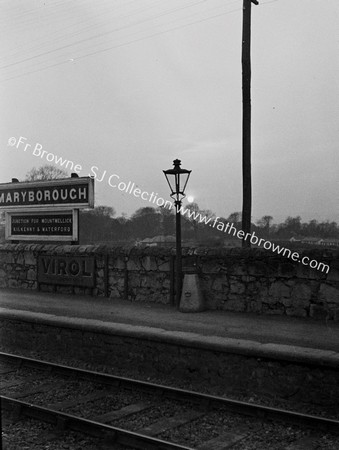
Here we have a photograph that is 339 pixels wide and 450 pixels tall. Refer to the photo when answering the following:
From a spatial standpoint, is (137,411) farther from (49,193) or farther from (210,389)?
(49,193)

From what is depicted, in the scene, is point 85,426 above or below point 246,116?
below

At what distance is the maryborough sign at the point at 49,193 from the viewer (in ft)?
48.5

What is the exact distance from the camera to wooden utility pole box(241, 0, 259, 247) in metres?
14.6

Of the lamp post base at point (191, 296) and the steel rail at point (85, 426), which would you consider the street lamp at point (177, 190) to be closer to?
the lamp post base at point (191, 296)

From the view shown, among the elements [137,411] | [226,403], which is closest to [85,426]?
[137,411]

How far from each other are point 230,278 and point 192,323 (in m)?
1.73

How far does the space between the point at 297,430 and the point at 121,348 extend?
11.9 feet

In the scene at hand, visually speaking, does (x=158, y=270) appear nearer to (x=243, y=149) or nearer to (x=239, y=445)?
(x=243, y=149)

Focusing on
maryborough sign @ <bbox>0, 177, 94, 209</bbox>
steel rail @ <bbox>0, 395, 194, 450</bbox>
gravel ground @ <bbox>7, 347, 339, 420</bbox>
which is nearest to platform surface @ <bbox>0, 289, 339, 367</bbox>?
gravel ground @ <bbox>7, 347, 339, 420</bbox>

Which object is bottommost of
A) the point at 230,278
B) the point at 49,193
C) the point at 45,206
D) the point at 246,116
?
the point at 230,278

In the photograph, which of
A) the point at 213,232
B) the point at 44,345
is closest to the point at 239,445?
the point at 44,345

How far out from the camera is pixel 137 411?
6613 mm

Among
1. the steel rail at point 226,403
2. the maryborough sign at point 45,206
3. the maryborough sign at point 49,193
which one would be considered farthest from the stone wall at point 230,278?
the steel rail at point 226,403

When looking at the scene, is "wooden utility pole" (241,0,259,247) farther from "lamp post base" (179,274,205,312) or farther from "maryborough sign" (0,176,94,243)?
"maryborough sign" (0,176,94,243)
